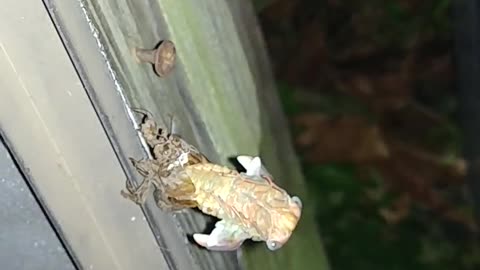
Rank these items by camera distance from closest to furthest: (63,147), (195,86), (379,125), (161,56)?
(63,147) → (161,56) → (195,86) → (379,125)

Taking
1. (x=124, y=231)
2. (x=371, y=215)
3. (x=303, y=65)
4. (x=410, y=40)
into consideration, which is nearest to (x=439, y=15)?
→ (x=410, y=40)

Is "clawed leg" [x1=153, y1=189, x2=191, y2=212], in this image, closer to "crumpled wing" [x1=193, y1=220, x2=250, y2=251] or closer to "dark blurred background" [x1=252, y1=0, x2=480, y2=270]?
"crumpled wing" [x1=193, y1=220, x2=250, y2=251]

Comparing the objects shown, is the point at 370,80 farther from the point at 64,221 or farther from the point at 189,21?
the point at 64,221

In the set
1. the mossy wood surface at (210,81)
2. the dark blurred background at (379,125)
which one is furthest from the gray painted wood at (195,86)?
the dark blurred background at (379,125)

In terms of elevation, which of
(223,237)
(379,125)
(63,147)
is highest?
(63,147)

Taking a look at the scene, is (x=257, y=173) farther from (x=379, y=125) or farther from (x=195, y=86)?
(x=379, y=125)

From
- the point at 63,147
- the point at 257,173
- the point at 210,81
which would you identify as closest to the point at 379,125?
the point at 210,81

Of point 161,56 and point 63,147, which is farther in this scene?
point 161,56
